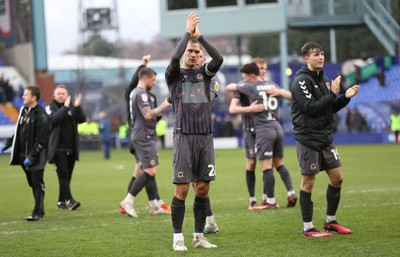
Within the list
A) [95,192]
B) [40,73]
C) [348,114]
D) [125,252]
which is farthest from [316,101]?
[40,73]

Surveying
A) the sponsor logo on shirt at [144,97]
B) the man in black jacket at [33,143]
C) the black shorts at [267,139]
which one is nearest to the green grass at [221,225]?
the man in black jacket at [33,143]

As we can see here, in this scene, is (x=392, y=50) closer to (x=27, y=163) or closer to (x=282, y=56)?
(x=282, y=56)

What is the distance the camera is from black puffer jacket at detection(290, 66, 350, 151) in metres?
9.56

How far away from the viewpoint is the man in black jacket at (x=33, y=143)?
1262 centimetres

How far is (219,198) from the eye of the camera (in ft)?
50.0

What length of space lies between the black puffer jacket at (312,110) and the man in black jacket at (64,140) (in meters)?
5.48

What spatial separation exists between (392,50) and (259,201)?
33804 mm

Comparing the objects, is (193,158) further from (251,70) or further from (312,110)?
(251,70)

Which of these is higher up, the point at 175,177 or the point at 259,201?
the point at 175,177

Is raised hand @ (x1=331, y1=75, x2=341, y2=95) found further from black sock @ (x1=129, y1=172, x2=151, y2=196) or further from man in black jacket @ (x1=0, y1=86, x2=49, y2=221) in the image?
man in black jacket @ (x1=0, y1=86, x2=49, y2=221)

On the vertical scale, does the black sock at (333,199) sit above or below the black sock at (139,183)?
above

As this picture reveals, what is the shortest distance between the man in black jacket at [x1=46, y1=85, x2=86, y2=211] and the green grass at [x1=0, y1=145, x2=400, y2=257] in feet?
1.26

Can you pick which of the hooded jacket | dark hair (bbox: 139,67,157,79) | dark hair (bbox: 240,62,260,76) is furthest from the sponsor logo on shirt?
the hooded jacket

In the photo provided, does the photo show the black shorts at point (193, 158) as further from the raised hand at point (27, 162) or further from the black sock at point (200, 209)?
the raised hand at point (27, 162)
